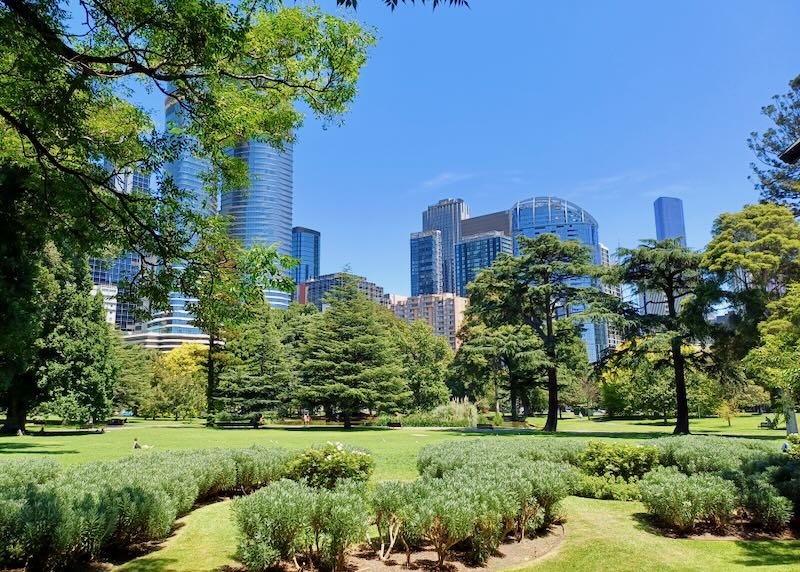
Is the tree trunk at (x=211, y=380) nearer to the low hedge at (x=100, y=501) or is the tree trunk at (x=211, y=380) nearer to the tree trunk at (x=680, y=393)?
the tree trunk at (x=680, y=393)

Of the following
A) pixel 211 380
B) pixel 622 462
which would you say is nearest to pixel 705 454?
pixel 622 462

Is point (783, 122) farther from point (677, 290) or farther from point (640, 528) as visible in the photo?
point (640, 528)

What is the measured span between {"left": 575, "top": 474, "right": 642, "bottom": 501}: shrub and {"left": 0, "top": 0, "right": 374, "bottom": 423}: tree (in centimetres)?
866

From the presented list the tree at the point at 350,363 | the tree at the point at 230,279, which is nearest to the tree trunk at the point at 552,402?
the tree at the point at 350,363

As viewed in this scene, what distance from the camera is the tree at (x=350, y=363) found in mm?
35219

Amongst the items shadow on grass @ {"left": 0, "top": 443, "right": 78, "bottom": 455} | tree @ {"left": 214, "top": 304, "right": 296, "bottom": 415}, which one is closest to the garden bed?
shadow on grass @ {"left": 0, "top": 443, "right": 78, "bottom": 455}

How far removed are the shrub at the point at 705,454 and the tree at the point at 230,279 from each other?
8971 mm

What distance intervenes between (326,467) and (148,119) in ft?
20.9

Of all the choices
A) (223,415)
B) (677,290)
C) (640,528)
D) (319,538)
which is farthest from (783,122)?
(223,415)

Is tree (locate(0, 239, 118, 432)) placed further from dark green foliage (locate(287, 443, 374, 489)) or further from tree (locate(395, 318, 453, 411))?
tree (locate(395, 318, 453, 411))

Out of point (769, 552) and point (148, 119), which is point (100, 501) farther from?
point (769, 552)

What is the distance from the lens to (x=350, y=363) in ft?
119

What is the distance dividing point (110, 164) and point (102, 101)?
37.1 inches

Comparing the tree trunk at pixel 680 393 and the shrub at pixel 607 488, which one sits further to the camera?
the tree trunk at pixel 680 393
